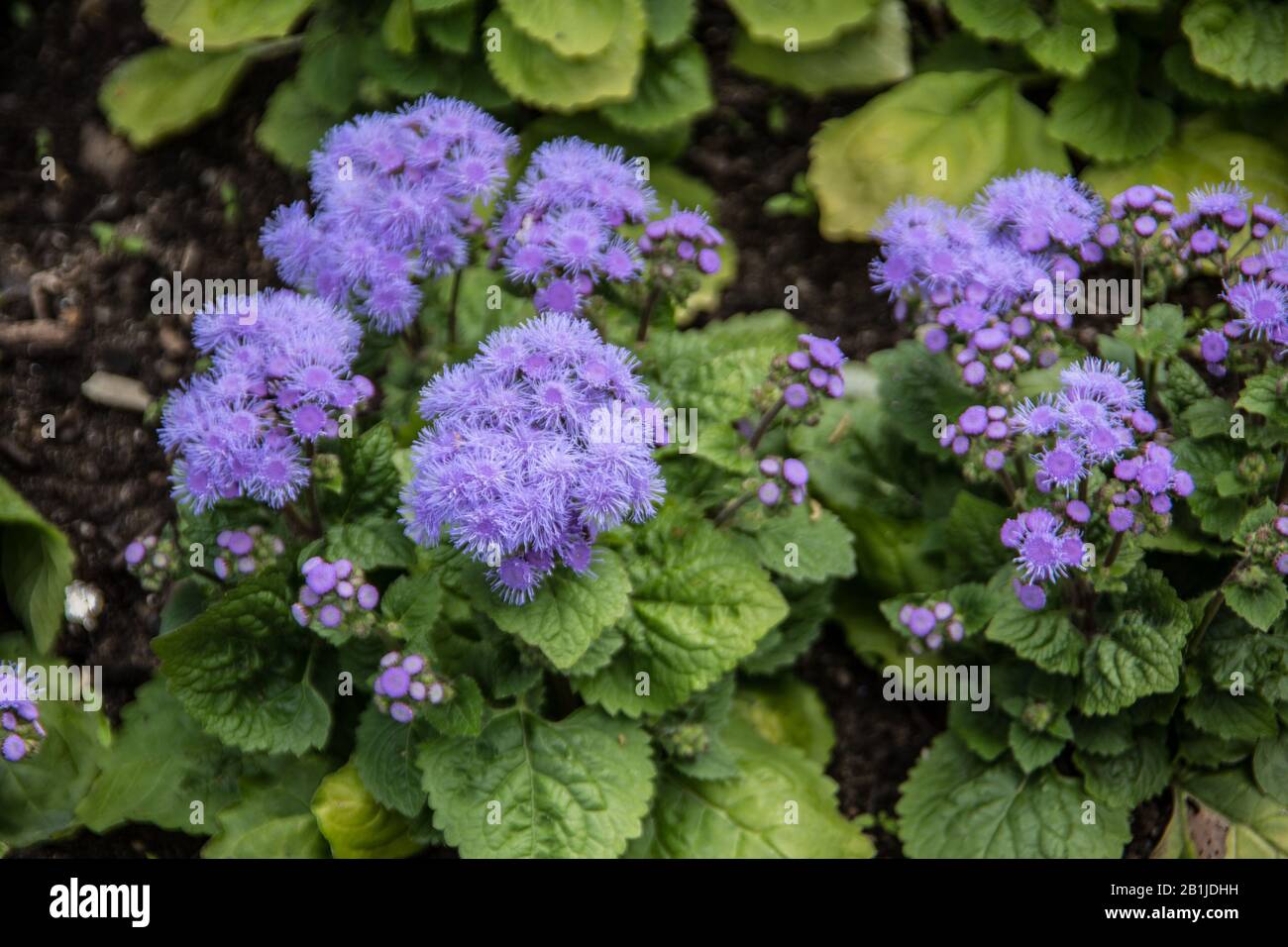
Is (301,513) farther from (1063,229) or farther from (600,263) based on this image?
(1063,229)

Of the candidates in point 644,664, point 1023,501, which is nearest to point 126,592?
point 644,664

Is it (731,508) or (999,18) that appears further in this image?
(999,18)

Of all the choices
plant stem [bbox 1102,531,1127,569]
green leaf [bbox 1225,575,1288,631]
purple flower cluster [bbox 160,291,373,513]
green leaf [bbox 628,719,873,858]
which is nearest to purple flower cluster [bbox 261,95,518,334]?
purple flower cluster [bbox 160,291,373,513]

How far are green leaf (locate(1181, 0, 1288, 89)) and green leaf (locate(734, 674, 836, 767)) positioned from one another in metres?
2.28

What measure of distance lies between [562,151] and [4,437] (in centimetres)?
204

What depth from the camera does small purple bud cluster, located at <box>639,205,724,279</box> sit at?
133 inches

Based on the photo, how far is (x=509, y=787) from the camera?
125 inches

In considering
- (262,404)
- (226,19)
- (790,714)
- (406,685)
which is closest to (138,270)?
(226,19)

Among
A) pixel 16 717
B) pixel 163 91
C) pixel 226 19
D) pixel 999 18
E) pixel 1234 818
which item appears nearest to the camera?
pixel 16 717

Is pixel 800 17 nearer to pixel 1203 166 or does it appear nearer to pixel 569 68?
pixel 569 68

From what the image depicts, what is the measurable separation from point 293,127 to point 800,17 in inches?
67.6

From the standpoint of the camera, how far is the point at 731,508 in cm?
346

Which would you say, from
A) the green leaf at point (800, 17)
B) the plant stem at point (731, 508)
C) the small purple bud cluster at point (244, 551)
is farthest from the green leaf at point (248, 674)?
the green leaf at point (800, 17)

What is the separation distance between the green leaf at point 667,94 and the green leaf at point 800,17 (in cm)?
22
